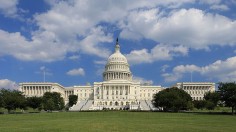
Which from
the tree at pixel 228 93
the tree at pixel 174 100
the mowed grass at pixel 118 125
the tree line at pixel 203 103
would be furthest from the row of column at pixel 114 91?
the mowed grass at pixel 118 125

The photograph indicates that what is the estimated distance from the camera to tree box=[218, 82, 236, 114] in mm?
90206

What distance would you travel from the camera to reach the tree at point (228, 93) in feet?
296

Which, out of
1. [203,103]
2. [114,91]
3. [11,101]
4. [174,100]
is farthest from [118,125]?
[114,91]

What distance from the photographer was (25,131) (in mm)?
33406

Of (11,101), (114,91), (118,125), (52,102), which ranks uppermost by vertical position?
(114,91)

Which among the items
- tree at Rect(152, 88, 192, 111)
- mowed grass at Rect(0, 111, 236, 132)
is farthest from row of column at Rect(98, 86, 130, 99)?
mowed grass at Rect(0, 111, 236, 132)

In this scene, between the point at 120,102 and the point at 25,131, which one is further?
the point at 120,102

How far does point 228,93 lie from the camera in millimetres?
92000

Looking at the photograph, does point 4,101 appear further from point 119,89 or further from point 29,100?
point 119,89

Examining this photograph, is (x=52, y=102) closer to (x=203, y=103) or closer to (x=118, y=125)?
(x=203, y=103)

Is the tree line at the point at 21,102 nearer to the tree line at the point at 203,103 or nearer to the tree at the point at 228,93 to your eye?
the tree line at the point at 203,103

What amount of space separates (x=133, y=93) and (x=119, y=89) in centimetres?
804

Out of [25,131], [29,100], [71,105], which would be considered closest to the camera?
[25,131]

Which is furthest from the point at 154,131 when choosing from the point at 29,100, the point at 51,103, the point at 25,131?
the point at 29,100
